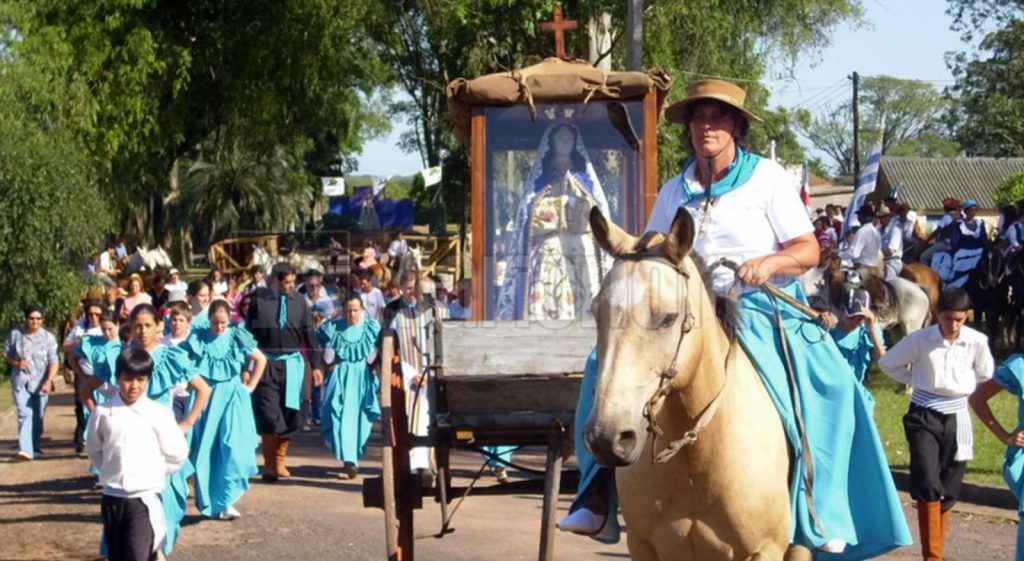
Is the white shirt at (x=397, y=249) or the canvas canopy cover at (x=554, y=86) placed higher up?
the canvas canopy cover at (x=554, y=86)

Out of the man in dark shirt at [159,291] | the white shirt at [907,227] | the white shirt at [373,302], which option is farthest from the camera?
the white shirt at [907,227]

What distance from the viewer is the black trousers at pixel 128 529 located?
8656mm

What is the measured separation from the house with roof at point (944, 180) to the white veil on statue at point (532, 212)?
49.6 meters

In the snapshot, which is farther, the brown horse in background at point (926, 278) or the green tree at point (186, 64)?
the green tree at point (186, 64)

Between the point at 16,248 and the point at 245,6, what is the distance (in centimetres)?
896

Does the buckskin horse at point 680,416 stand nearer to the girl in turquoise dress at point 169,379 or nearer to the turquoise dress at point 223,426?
the girl in turquoise dress at point 169,379

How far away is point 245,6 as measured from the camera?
3183cm

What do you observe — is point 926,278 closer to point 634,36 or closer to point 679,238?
point 634,36

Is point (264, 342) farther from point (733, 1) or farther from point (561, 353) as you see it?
point (733, 1)

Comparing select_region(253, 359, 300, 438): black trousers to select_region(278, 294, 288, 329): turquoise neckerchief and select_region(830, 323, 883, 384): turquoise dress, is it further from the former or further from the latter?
select_region(830, 323, 883, 384): turquoise dress

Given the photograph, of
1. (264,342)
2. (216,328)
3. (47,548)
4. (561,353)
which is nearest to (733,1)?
(264,342)

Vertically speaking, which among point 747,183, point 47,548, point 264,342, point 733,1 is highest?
point 733,1

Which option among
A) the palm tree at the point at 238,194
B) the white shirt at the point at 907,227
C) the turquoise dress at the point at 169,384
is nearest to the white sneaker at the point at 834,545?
the turquoise dress at the point at 169,384

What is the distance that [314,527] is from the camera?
11.8 m
